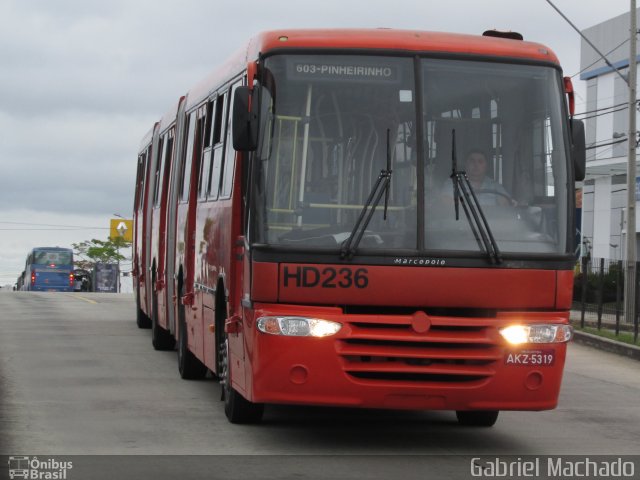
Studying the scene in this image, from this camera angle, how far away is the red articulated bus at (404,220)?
9844mm

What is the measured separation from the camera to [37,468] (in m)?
9.08

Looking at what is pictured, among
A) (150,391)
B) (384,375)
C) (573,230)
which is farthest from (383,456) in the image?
(150,391)

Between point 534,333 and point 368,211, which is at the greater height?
point 368,211

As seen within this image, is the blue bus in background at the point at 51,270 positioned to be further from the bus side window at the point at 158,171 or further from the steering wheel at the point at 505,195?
the steering wheel at the point at 505,195

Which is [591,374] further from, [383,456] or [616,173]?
[616,173]

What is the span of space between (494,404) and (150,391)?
16.3 feet

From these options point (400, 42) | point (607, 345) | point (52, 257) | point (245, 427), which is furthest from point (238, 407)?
point (52, 257)

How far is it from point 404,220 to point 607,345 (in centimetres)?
1342

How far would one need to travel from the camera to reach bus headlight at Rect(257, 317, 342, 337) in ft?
32.2

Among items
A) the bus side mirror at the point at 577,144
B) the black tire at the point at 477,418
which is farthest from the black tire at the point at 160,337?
the bus side mirror at the point at 577,144

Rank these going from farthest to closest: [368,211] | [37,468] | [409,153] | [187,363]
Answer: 1. [187,363]
2. [409,153]
3. [368,211]
4. [37,468]

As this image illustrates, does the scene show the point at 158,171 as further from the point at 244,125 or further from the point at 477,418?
the point at 244,125

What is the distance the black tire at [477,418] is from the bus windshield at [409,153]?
215 centimetres

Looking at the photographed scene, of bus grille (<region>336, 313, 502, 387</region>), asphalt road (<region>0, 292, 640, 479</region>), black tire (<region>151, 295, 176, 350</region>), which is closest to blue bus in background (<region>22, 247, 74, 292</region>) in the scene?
black tire (<region>151, 295, 176, 350</region>)
